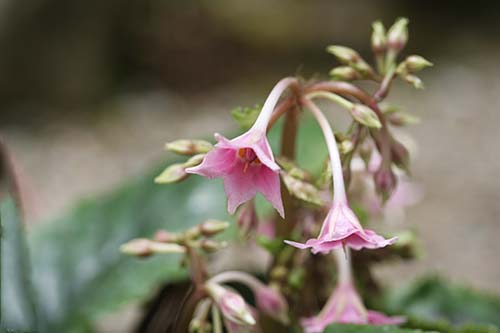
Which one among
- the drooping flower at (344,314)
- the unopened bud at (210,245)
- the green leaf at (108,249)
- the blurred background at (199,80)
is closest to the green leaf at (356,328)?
the drooping flower at (344,314)

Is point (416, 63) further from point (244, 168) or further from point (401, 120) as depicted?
point (244, 168)

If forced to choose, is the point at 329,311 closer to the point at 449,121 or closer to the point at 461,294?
the point at 461,294

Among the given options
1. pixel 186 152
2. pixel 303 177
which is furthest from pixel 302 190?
pixel 186 152

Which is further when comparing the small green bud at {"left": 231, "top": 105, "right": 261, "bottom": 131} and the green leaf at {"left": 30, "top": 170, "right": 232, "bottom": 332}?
the green leaf at {"left": 30, "top": 170, "right": 232, "bottom": 332}

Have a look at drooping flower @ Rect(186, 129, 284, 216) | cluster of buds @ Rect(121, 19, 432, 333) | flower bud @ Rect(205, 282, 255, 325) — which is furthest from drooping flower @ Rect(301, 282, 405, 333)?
drooping flower @ Rect(186, 129, 284, 216)

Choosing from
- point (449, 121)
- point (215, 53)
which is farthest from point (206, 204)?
point (215, 53)

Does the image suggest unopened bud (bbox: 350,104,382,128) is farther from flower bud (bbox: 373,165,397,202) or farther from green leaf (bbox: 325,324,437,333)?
green leaf (bbox: 325,324,437,333)
